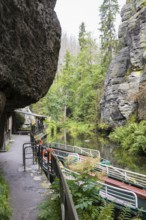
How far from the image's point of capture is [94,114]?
4128 cm

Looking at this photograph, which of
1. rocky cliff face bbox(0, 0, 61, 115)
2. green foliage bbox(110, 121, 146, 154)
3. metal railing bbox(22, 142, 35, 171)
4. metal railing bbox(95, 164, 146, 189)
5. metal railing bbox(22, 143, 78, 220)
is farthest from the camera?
green foliage bbox(110, 121, 146, 154)

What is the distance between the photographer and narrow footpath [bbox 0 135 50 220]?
5.51 metres

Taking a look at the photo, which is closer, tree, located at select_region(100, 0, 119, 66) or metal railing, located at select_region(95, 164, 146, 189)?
metal railing, located at select_region(95, 164, 146, 189)

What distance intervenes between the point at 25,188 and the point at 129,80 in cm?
2423

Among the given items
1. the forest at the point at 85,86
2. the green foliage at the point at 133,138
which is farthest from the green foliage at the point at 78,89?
the green foliage at the point at 133,138

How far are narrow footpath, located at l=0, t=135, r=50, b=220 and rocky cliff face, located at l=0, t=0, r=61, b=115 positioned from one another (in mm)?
2676

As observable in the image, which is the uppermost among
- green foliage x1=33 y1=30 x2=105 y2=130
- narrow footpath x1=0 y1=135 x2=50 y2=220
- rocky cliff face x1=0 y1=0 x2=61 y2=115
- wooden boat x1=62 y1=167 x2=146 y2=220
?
green foliage x1=33 y1=30 x2=105 y2=130

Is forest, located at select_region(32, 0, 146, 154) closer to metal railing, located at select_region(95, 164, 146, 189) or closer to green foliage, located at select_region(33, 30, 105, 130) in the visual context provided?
A: green foliage, located at select_region(33, 30, 105, 130)

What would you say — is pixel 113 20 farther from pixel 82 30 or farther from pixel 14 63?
pixel 14 63

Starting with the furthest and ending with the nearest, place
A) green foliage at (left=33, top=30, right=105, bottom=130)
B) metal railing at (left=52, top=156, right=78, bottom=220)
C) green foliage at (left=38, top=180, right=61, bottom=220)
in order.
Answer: green foliage at (left=33, top=30, right=105, bottom=130)
green foliage at (left=38, top=180, right=61, bottom=220)
metal railing at (left=52, top=156, right=78, bottom=220)

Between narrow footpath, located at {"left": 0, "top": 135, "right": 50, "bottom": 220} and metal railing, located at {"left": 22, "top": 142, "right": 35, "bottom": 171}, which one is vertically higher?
metal railing, located at {"left": 22, "top": 142, "right": 35, "bottom": 171}

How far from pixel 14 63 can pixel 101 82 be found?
39.9 metres

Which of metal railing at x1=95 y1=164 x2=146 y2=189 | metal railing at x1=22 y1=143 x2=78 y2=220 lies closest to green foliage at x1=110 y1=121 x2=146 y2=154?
metal railing at x1=95 y1=164 x2=146 y2=189

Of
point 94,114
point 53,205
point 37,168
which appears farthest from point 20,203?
point 94,114
